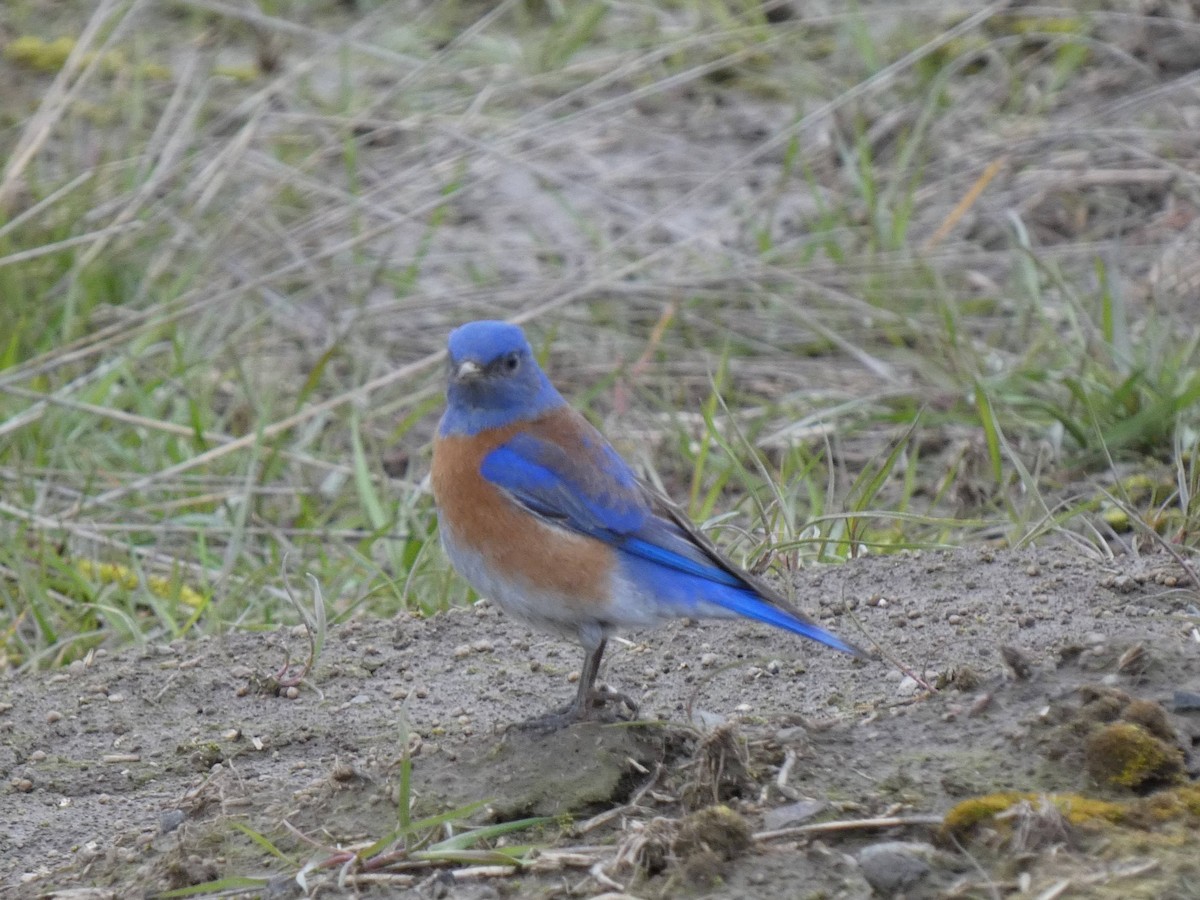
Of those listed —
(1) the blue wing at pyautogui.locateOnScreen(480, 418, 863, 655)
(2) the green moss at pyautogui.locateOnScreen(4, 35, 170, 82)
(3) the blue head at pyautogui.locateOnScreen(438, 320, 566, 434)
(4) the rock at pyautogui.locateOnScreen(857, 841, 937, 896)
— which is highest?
(2) the green moss at pyautogui.locateOnScreen(4, 35, 170, 82)

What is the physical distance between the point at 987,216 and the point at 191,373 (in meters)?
3.32

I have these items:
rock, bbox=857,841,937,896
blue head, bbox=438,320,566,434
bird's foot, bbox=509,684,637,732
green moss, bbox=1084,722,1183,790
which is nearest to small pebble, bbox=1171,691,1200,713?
green moss, bbox=1084,722,1183,790

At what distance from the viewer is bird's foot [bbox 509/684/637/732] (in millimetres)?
3316

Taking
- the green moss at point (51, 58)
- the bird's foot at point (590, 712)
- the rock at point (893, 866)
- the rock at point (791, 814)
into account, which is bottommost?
the bird's foot at point (590, 712)

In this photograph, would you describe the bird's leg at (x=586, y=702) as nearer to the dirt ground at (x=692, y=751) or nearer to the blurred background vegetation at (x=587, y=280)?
the dirt ground at (x=692, y=751)

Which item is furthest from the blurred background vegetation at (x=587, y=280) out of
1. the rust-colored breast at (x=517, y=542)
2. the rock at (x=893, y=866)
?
the rock at (x=893, y=866)

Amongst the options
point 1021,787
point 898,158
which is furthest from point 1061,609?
point 898,158

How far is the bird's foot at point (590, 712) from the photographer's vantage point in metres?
3.32

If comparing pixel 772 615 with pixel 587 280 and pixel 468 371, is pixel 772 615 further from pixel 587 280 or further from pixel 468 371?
pixel 587 280

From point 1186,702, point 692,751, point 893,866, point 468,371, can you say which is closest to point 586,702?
point 692,751

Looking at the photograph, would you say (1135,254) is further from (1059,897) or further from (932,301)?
(1059,897)

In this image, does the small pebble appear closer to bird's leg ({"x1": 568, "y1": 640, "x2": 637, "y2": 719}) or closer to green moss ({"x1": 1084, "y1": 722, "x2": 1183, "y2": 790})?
green moss ({"x1": 1084, "y1": 722, "x2": 1183, "y2": 790})

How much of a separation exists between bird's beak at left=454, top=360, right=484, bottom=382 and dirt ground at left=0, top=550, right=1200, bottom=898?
0.65m

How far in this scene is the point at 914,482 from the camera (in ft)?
17.9
